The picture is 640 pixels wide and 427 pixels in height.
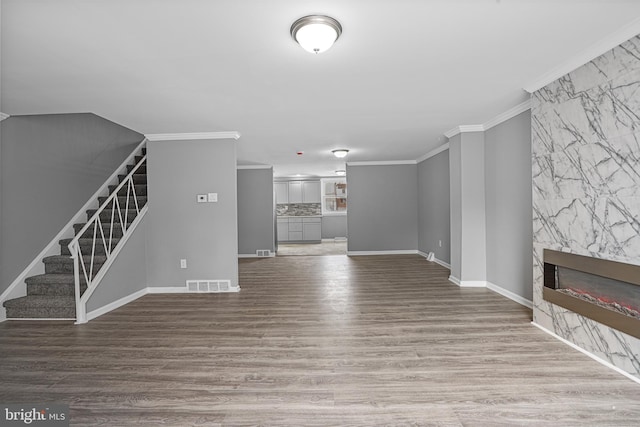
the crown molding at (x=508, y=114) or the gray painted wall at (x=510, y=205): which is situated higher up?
the crown molding at (x=508, y=114)

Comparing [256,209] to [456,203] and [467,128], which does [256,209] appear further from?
[467,128]

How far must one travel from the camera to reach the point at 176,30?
2020mm

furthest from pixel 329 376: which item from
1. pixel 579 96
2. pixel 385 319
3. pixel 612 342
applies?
pixel 579 96

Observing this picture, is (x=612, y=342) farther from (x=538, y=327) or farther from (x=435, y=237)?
(x=435, y=237)

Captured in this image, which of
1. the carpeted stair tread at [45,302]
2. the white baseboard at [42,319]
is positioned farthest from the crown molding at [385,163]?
the white baseboard at [42,319]

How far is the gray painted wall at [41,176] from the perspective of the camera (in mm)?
3611

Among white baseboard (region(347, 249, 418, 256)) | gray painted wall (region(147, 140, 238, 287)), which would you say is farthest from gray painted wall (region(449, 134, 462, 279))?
gray painted wall (region(147, 140, 238, 287))

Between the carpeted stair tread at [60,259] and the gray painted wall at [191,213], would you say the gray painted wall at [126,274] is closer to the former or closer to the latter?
the gray painted wall at [191,213]

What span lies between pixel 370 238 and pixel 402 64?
563cm

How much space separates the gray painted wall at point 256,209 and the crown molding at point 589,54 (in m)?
6.12

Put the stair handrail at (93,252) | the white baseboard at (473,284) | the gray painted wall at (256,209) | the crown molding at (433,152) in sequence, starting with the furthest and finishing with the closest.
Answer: the gray painted wall at (256,209)
the crown molding at (433,152)
the white baseboard at (473,284)
the stair handrail at (93,252)

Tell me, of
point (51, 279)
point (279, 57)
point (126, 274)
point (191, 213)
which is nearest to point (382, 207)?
point (191, 213)

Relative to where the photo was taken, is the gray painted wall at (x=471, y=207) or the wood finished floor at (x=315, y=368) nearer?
the wood finished floor at (x=315, y=368)

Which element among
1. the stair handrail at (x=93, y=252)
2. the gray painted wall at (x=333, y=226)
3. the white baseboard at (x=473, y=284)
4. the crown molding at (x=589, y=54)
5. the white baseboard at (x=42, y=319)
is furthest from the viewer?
the gray painted wall at (x=333, y=226)
